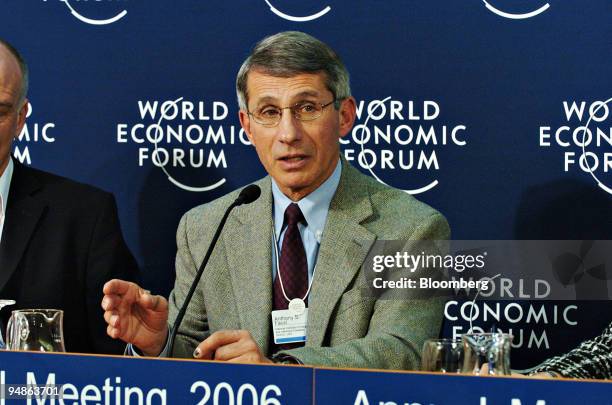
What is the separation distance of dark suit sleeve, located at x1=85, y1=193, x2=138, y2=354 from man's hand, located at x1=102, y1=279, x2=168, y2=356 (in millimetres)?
804

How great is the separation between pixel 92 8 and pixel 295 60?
1.01 m

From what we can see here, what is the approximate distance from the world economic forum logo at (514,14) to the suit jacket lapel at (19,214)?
1.83 metres

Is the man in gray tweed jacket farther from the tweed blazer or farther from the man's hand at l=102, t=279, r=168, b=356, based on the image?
the man's hand at l=102, t=279, r=168, b=356

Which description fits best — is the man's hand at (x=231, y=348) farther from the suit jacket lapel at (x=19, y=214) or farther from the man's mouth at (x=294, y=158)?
the suit jacket lapel at (x=19, y=214)

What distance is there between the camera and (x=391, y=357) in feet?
9.59

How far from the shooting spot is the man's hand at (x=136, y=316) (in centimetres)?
263

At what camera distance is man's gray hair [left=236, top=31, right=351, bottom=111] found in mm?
3281

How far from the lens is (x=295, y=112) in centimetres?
329

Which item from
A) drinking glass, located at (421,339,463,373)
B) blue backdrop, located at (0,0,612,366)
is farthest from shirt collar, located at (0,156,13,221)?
drinking glass, located at (421,339,463,373)

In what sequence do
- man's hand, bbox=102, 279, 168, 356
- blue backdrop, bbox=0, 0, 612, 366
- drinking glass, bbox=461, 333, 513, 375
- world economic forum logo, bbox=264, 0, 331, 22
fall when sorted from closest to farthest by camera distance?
drinking glass, bbox=461, 333, 513, 375
man's hand, bbox=102, 279, 168, 356
blue backdrop, bbox=0, 0, 612, 366
world economic forum logo, bbox=264, 0, 331, 22

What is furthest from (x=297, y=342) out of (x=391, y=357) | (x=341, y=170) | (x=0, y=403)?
(x=0, y=403)

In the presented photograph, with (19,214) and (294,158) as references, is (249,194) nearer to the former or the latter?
(294,158)

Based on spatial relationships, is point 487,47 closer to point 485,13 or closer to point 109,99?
point 485,13

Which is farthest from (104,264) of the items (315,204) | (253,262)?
(315,204)
